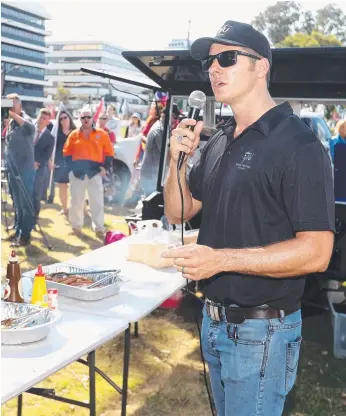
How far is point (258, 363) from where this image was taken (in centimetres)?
193

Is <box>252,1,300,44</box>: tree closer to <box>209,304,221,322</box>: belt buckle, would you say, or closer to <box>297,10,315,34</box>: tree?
<box>297,10,315,34</box>: tree

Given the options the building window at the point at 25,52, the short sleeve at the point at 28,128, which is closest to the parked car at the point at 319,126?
the short sleeve at the point at 28,128

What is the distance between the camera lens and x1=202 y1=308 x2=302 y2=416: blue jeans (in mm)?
1933

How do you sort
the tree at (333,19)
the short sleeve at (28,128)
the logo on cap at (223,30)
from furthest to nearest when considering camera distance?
the tree at (333,19) < the short sleeve at (28,128) < the logo on cap at (223,30)

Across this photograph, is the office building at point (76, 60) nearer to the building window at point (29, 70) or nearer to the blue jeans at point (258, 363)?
the building window at point (29, 70)

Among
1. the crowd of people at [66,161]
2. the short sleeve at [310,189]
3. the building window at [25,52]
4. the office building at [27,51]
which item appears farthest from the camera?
the building window at [25,52]

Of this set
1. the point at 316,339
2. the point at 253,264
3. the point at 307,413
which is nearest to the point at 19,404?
the point at 307,413

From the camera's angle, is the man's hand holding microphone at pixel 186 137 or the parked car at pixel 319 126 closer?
the man's hand holding microphone at pixel 186 137

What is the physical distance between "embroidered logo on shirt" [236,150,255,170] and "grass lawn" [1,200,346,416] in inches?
93.6

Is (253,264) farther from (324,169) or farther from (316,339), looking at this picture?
A: (316,339)

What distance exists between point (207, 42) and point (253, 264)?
2.89 ft

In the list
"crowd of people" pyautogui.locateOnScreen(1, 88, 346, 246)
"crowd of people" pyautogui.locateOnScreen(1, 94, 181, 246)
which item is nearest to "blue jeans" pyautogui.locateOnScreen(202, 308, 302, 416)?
"crowd of people" pyautogui.locateOnScreen(1, 88, 346, 246)

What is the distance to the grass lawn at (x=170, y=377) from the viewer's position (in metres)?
3.77

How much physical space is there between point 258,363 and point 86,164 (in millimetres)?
7067
